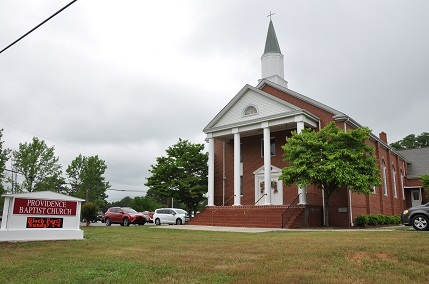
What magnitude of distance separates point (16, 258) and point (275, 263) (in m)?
6.12

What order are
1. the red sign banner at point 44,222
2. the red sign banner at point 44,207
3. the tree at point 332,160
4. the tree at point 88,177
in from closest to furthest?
the red sign banner at point 44,207
the red sign banner at point 44,222
the tree at point 332,160
the tree at point 88,177

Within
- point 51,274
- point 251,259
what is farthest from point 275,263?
point 51,274

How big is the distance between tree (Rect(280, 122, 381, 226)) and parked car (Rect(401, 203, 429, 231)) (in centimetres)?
430

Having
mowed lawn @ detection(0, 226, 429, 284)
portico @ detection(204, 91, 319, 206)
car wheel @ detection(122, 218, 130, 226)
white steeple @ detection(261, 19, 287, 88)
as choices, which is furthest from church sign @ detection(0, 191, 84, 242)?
white steeple @ detection(261, 19, 287, 88)

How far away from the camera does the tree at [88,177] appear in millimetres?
59688

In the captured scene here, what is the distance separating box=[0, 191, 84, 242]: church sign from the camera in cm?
1273

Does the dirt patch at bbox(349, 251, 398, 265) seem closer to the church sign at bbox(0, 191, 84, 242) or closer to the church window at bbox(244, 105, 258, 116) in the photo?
the church sign at bbox(0, 191, 84, 242)

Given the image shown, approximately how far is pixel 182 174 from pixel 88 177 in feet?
103

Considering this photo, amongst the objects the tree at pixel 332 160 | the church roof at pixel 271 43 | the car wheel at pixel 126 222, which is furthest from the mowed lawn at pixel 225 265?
the church roof at pixel 271 43

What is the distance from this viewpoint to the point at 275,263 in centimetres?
754

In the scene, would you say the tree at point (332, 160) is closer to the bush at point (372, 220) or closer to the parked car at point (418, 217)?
the bush at point (372, 220)

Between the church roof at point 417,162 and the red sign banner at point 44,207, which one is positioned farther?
the church roof at point 417,162

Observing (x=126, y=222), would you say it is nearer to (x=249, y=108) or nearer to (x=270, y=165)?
(x=270, y=165)

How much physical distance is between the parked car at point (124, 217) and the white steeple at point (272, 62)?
1715 cm
